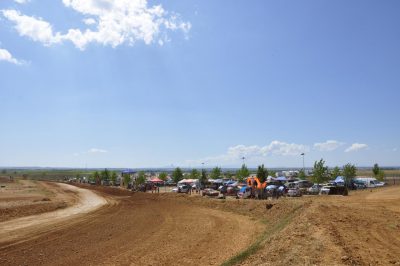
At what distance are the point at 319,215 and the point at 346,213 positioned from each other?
2828 mm

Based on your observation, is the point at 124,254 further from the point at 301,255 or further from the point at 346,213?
the point at 346,213

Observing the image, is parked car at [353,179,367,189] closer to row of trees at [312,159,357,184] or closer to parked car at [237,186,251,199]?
row of trees at [312,159,357,184]

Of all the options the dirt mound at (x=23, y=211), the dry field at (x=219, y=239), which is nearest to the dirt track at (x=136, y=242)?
the dry field at (x=219, y=239)

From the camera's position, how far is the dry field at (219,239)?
13.3 m

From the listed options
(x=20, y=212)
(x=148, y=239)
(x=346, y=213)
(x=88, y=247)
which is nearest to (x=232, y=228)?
(x=148, y=239)

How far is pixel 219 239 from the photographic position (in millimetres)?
22594

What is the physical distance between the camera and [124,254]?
1883 cm

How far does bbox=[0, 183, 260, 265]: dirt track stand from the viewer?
59.0 feet

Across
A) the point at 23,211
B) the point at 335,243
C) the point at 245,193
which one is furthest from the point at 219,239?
the point at 245,193

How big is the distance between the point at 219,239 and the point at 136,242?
513cm

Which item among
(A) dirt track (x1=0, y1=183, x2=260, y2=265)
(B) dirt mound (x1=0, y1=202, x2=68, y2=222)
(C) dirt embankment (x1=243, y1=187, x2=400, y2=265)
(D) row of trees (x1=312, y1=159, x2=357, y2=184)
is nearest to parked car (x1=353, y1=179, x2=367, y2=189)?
(D) row of trees (x1=312, y1=159, x2=357, y2=184)

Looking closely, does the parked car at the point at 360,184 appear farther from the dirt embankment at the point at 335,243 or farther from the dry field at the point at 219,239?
the dirt embankment at the point at 335,243

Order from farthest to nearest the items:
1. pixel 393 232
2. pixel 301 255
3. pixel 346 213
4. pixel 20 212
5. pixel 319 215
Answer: pixel 20 212 < pixel 346 213 < pixel 319 215 < pixel 393 232 < pixel 301 255

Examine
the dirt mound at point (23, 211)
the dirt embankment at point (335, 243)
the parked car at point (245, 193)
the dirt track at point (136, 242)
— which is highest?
the dirt embankment at point (335, 243)
